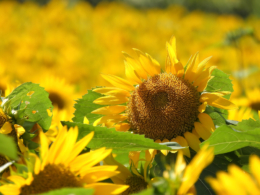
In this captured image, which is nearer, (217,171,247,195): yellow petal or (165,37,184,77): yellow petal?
(217,171,247,195): yellow petal

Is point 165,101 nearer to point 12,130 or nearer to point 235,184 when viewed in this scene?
point 12,130

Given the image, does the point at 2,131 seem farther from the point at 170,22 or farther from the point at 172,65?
the point at 170,22

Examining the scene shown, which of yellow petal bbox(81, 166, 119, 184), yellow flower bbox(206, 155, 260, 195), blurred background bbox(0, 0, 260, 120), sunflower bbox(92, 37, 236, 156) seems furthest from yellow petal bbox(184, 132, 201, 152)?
blurred background bbox(0, 0, 260, 120)

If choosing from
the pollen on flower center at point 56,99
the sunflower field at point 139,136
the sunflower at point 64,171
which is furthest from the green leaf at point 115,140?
the pollen on flower center at point 56,99

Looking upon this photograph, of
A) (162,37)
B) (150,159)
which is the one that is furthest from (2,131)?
(162,37)

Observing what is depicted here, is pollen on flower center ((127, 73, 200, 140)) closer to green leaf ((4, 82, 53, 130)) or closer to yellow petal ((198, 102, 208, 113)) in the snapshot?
yellow petal ((198, 102, 208, 113))

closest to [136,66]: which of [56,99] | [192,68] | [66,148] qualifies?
[192,68]

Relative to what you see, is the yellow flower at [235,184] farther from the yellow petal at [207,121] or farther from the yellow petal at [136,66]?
the yellow petal at [136,66]
